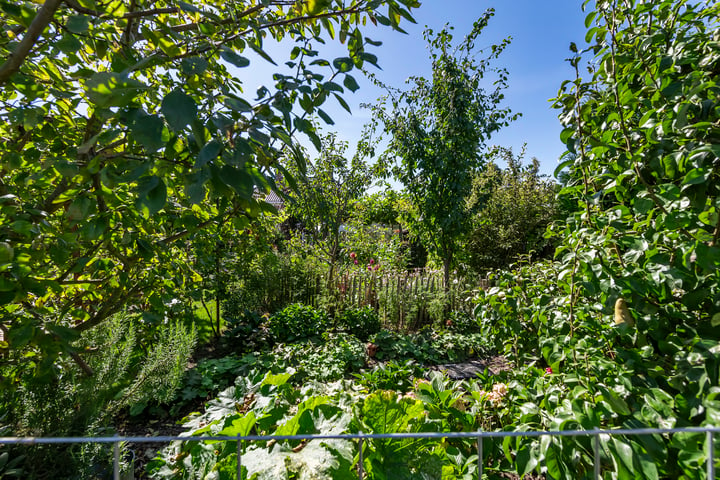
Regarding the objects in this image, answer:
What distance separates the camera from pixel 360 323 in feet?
16.7

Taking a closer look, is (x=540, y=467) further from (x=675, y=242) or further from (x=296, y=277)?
(x=296, y=277)

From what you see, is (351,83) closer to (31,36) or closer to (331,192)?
(31,36)

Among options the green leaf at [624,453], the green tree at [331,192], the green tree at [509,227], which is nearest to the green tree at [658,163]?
the green leaf at [624,453]

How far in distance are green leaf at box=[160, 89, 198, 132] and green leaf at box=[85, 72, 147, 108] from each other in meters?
0.08

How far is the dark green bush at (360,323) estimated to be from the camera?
5.08 meters

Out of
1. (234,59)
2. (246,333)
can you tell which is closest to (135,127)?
(234,59)

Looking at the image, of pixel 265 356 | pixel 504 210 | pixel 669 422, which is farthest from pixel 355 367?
pixel 504 210

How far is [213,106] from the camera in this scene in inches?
39.9

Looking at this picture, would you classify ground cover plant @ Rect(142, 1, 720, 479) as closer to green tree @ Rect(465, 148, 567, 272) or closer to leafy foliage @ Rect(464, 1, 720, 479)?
leafy foliage @ Rect(464, 1, 720, 479)

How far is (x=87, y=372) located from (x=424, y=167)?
5.32 metres

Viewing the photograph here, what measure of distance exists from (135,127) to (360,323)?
4.72 m

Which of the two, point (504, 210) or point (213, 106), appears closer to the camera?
point (213, 106)

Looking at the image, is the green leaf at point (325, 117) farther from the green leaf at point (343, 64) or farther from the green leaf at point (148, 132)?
the green leaf at point (148, 132)

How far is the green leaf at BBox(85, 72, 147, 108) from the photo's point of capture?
62cm
